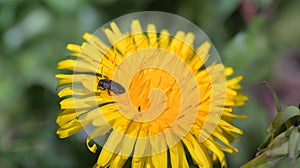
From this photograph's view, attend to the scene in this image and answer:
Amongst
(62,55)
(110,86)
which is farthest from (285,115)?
(62,55)

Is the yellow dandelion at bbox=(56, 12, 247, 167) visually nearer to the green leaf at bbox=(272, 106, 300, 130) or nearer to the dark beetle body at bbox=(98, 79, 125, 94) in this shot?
the dark beetle body at bbox=(98, 79, 125, 94)

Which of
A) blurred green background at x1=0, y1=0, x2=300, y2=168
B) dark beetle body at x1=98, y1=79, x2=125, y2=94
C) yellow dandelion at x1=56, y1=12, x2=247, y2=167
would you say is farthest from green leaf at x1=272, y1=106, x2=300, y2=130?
blurred green background at x1=0, y1=0, x2=300, y2=168

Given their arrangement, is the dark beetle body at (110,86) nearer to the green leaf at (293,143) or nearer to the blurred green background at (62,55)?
the green leaf at (293,143)

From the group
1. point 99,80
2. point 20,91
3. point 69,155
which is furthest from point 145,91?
point 20,91

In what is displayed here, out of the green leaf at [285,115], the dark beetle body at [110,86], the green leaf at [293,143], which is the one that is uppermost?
the green leaf at [285,115]

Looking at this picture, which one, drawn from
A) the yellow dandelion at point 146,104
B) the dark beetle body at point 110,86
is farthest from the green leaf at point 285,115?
the dark beetle body at point 110,86

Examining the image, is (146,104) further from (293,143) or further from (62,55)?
(62,55)

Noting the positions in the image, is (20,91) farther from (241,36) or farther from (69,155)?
(241,36)
